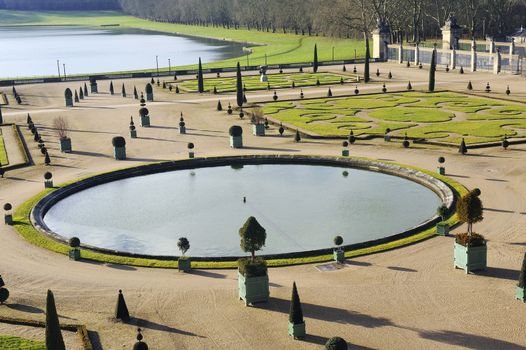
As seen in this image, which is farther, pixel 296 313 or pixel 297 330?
pixel 297 330

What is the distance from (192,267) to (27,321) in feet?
28.2

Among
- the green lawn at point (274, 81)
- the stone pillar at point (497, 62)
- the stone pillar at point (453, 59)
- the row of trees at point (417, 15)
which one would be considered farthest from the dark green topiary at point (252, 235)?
the row of trees at point (417, 15)

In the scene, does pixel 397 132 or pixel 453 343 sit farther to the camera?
pixel 397 132

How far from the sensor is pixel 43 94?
108 m

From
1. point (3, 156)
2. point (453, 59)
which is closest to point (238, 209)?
point (3, 156)

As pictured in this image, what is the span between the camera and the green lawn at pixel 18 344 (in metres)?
27.2

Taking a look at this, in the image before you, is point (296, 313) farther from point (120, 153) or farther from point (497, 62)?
point (497, 62)

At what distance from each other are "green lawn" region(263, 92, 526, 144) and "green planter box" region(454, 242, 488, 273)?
98.4ft

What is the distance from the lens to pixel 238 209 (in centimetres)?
4716

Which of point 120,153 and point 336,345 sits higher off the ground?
point 120,153

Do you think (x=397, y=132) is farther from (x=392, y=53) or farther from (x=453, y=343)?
(x=392, y=53)

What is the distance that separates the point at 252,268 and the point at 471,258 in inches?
403

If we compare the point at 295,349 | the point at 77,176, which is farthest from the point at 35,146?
the point at 295,349

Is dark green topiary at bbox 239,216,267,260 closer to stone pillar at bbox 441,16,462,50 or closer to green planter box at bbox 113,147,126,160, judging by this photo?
green planter box at bbox 113,147,126,160
